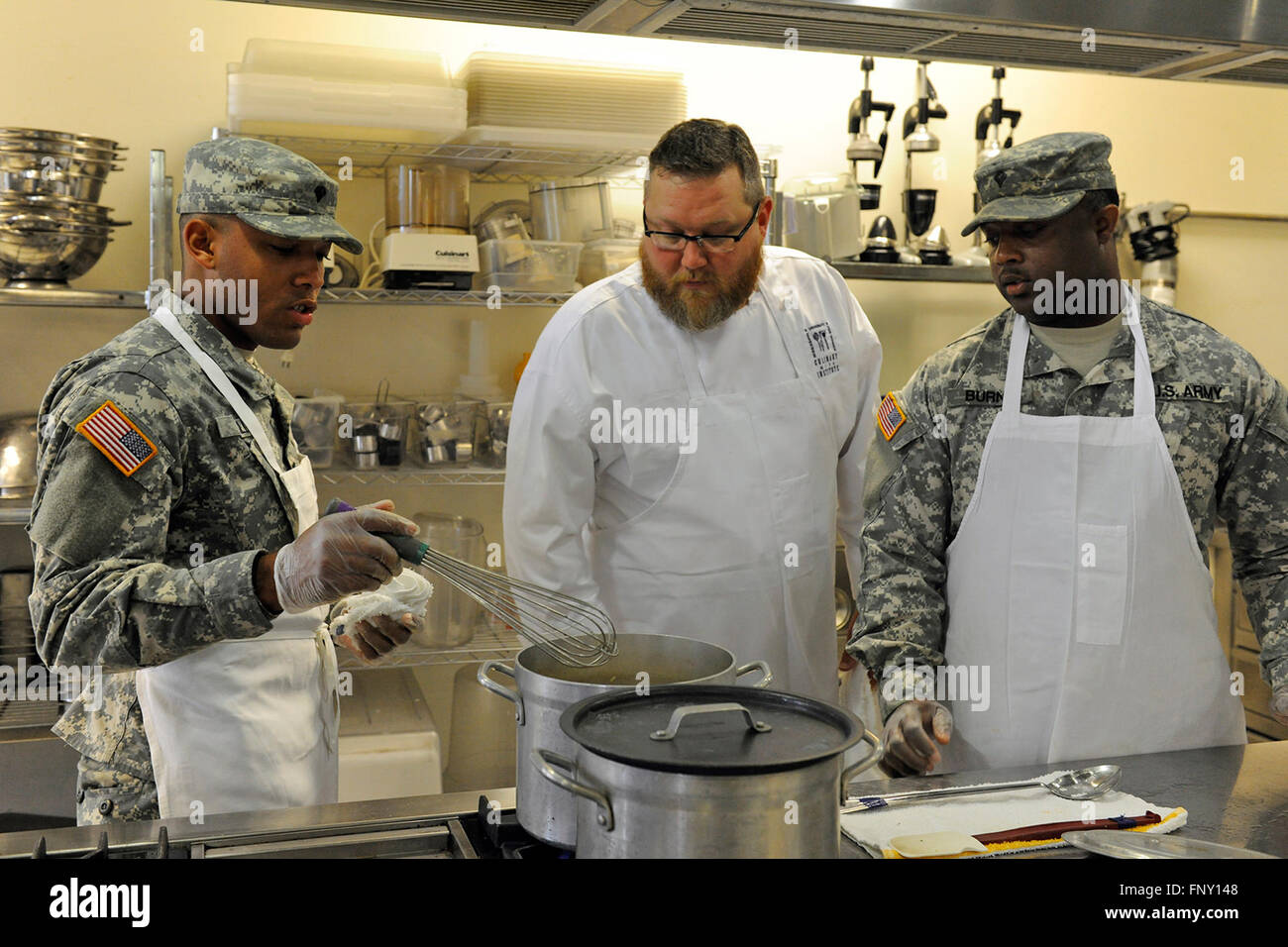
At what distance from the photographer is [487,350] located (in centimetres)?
330

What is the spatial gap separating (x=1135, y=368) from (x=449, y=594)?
181 centimetres

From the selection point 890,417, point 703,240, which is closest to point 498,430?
point 703,240

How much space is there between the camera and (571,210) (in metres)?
3.11

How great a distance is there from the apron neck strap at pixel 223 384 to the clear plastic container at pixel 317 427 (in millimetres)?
1234

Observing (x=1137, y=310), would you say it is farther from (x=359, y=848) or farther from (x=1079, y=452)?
(x=359, y=848)

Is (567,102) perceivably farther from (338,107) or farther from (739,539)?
(739,539)

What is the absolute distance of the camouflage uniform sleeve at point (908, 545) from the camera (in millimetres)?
1715

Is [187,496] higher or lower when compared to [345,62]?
lower

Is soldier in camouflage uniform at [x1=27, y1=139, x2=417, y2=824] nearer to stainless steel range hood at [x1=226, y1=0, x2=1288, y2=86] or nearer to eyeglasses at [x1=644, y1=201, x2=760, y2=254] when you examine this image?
stainless steel range hood at [x1=226, y1=0, x2=1288, y2=86]

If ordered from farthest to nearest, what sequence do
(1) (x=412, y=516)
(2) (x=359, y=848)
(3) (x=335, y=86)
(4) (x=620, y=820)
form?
1. (1) (x=412, y=516)
2. (3) (x=335, y=86)
3. (2) (x=359, y=848)
4. (4) (x=620, y=820)

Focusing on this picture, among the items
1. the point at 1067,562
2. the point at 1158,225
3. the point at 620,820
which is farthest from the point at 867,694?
the point at 1158,225
